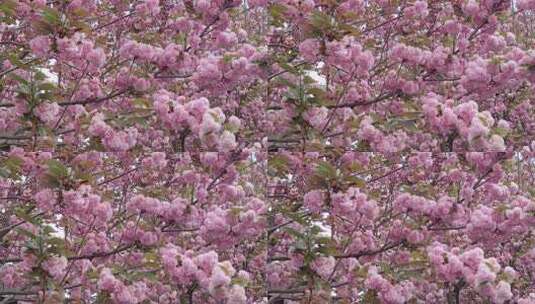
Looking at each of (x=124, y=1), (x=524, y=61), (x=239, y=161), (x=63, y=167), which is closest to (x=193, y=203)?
(x=239, y=161)

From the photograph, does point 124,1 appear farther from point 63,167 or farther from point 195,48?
point 63,167

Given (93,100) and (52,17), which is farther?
(93,100)

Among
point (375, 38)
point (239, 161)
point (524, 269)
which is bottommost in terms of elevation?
point (239, 161)

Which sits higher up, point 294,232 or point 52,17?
point 52,17

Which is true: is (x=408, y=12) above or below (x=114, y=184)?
above

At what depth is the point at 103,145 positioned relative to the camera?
9.38 ft

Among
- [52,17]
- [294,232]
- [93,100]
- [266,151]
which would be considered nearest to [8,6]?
[52,17]

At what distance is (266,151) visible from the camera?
292cm

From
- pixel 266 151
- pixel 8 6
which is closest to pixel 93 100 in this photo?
pixel 8 6

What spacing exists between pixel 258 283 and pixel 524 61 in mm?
1402

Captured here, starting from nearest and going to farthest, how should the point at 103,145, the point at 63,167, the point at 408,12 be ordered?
the point at 63,167, the point at 103,145, the point at 408,12

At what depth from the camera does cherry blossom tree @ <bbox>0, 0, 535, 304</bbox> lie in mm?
2766

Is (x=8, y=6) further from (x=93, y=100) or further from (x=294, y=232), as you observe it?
(x=294, y=232)

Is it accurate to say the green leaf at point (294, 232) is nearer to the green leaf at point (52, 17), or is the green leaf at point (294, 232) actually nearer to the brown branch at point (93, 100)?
the brown branch at point (93, 100)
